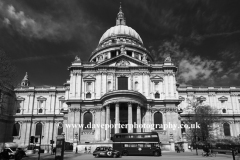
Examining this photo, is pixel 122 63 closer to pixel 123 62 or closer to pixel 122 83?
pixel 123 62

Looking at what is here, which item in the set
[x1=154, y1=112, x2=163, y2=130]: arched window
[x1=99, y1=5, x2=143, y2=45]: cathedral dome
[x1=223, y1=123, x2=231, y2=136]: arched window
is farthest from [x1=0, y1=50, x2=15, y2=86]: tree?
[x1=223, y1=123, x2=231, y2=136]: arched window

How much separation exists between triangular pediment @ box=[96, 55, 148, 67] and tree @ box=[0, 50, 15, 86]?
2651cm

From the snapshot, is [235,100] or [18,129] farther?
[235,100]

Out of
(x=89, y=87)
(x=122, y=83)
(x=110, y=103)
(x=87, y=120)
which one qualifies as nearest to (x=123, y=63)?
(x=122, y=83)

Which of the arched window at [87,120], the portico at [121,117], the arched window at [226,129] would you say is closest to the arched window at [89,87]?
the arched window at [87,120]

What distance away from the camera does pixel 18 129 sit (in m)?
61.9

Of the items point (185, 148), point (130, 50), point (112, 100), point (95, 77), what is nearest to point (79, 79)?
point (95, 77)

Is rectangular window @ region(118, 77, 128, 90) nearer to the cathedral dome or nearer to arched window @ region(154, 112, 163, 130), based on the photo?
arched window @ region(154, 112, 163, 130)

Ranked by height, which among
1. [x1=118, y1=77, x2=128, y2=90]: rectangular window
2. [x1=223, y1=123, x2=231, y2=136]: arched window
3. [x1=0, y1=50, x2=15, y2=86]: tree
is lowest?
[x1=223, y1=123, x2=231, y2=136]: arched window

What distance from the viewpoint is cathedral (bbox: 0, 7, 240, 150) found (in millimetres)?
46688

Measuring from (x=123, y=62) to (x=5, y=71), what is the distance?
101 feet

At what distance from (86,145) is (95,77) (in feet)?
56.2

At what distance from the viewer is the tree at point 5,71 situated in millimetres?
27141

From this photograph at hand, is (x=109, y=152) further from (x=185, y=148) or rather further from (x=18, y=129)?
(x=18, y=129)
